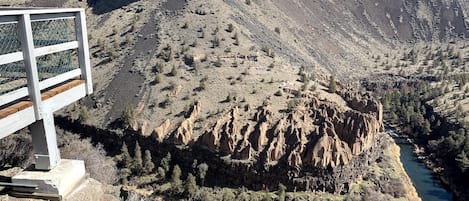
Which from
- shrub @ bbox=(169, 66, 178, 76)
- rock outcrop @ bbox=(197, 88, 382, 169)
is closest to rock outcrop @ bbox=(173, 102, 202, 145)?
rock outcrop @ bbox=(197, 88, 382, 169)

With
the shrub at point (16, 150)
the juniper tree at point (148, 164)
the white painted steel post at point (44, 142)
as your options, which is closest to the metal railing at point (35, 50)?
the white painted steel post at point (44, 142)

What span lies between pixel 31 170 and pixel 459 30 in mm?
100095

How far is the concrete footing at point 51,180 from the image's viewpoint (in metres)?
9.77

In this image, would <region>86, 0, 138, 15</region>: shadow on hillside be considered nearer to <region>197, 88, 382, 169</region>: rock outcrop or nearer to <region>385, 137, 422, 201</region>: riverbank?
<region>197, 88, 382, 169</region>: rock outcrop

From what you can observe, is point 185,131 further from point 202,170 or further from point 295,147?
point 295,147

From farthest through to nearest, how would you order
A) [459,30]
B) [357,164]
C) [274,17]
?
[459,30], [274,17], [357,164]

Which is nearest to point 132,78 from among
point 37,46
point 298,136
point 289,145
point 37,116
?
point 289,145

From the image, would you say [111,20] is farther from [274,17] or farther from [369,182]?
[369,182]

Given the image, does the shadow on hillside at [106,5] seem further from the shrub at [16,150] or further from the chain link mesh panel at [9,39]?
the chain link mesh panel at [9,39]

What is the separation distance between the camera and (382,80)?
2798 inches

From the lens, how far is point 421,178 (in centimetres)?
4419

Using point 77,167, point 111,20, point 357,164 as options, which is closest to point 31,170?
point 77,167

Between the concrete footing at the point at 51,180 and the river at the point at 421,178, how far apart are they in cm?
3672

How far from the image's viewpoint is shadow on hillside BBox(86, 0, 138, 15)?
6575 cm
